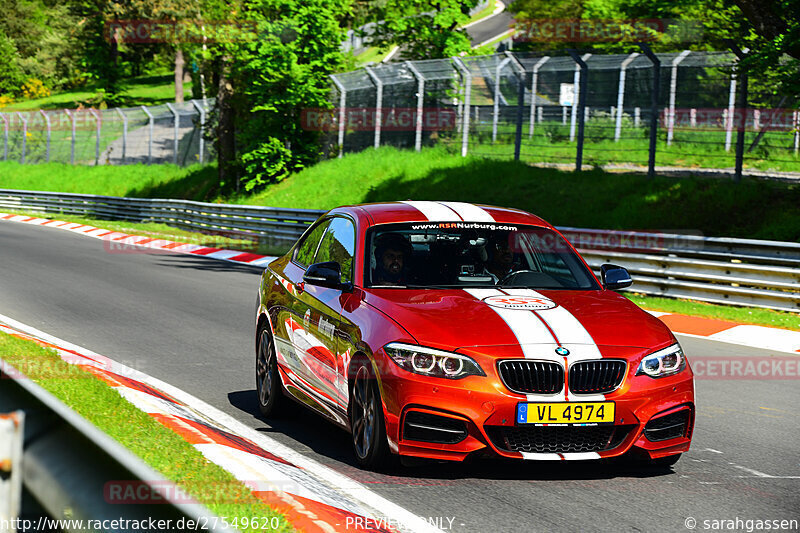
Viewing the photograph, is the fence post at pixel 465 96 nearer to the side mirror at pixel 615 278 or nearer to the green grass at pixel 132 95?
the side mirror at pixel 615 278

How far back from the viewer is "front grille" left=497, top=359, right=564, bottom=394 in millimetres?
5696

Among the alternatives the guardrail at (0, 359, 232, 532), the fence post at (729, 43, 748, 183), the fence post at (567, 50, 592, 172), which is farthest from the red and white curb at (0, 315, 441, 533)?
the fence post at (567, 50, 592, 172)

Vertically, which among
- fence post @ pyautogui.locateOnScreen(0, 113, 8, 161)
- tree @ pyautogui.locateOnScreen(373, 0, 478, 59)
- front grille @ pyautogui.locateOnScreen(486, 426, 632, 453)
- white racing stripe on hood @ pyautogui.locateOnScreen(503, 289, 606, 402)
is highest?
tree @ pyautogui.locateOnScreen(373, 0, 478, 59)

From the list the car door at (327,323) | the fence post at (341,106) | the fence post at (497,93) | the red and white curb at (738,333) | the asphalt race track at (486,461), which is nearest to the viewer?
the asphalt race track at (486,461)

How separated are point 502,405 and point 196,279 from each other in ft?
43.6

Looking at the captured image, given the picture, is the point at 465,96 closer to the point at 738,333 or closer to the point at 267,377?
the point at 738,333

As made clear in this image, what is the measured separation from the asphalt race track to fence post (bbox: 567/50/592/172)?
1036 centimetres

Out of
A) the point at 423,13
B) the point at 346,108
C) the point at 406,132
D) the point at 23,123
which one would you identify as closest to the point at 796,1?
the point at 406,132

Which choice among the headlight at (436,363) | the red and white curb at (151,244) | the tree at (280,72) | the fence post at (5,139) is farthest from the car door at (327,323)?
the fence post at (5,139)

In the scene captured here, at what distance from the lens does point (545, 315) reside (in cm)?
611

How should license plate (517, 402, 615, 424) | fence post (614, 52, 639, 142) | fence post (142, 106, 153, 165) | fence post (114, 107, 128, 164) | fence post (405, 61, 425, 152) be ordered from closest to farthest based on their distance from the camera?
license plate (517, 402, 615, 424) < fence post (614, 52, 639, 142) < fence post (405, 61, 425, 152) < fence post (142, 106, 153, 165) < fence post (114, 107, 128, 164)

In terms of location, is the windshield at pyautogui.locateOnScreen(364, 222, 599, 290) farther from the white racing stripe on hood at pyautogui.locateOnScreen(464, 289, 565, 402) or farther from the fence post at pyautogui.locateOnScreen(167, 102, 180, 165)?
the fence post at pyautogui.locateOnScreen(167, 102, 180, 165)

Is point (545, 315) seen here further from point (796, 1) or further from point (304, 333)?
point (796, 1)

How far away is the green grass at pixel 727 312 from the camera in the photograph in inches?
547
